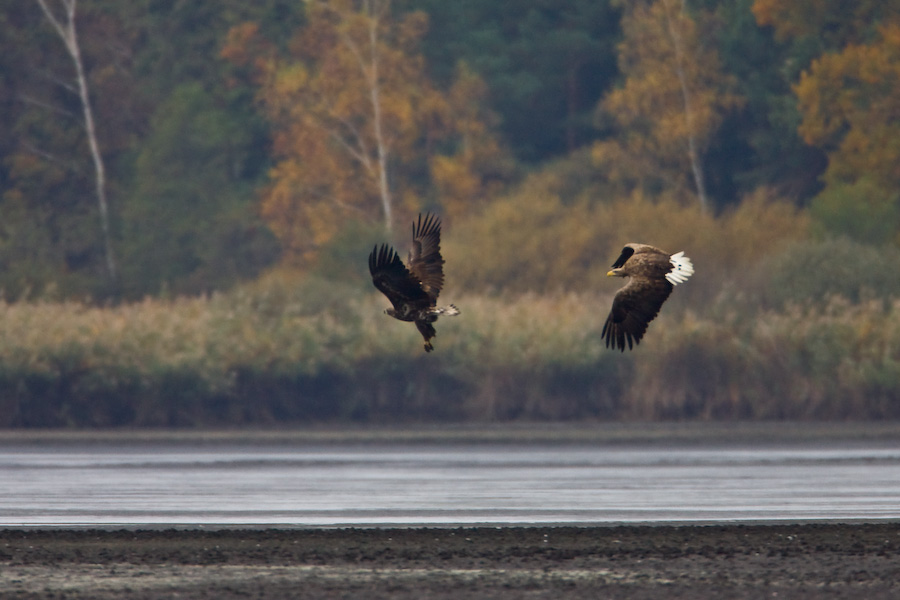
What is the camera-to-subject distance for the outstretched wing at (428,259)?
619 inches

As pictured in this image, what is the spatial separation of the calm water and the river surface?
0.03m

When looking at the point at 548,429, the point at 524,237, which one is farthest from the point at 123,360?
the point at 524,237

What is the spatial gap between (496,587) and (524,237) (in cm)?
3352

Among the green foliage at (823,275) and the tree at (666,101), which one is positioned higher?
the tree at (666,101)

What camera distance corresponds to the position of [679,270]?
1391cm

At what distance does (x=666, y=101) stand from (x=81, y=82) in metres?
19.2

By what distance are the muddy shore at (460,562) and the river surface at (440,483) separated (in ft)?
4.63

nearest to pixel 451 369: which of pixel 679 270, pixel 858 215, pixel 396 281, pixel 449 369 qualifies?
pixel 449 369

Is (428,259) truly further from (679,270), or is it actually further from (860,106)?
(860,106)

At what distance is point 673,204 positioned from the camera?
48.4 metres

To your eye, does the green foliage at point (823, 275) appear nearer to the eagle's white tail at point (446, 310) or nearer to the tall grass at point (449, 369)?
the tall grass at point (449, 369)

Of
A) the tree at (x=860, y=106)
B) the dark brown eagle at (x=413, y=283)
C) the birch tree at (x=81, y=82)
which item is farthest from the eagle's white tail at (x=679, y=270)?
the birch tree at (x=81, y=82)

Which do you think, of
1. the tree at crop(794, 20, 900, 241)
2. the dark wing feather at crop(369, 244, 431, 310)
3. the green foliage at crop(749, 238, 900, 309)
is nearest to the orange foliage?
the tree at crop(794, 20, 900, 241)

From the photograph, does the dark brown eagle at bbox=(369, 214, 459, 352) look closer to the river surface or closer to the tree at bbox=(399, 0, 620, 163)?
the river surface
